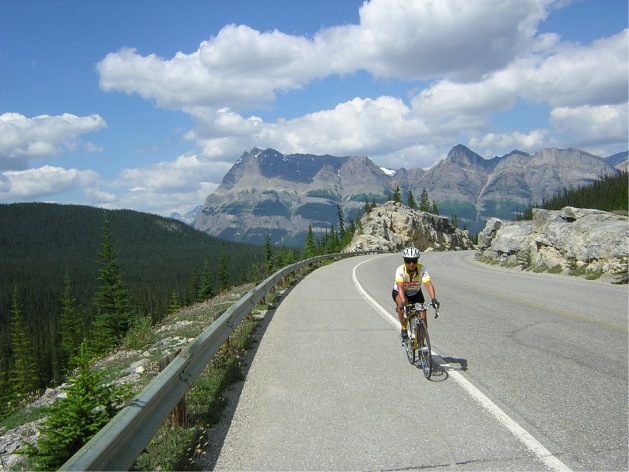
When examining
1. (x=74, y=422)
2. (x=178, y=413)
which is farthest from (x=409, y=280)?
(x=74, y=422)

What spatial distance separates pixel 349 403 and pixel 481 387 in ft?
5.53

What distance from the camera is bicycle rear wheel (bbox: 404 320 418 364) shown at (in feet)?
23.2

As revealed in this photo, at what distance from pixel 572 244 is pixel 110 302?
39919mm

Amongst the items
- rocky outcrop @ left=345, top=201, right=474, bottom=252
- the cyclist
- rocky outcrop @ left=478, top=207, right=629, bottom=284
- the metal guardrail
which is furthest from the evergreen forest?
rocky outcrop @ left=478, top=207, right=629, bottom=284

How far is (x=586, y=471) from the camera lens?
3.69m

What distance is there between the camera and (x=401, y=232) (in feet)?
286

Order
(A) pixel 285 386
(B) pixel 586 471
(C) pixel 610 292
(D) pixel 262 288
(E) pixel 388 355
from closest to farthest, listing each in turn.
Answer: (B) pixel 586 471
(A) pixel 285 386
(E) pixel 388 355
(D) pixel 262 288
(C) pixel 610 292

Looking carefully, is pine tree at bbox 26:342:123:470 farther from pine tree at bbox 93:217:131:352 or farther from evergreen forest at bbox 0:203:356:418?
pine tree at bbox 93:217:131:352

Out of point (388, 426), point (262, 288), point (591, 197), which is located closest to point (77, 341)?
point (262, 288)

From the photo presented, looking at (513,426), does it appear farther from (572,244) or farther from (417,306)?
(572,244)

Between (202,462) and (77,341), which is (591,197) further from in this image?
(202,462)

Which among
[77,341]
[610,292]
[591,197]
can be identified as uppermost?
[591,197]

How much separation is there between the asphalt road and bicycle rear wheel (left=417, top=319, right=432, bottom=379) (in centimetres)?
15

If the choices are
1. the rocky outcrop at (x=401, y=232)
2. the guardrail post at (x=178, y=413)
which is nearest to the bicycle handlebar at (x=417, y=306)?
the guardrail post at (x=178, y=413)
